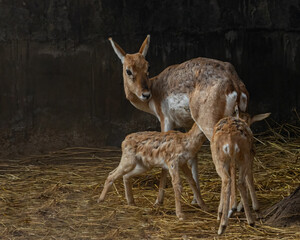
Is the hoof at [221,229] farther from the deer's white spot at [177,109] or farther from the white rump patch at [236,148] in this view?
the deer's white spot at [177,109]

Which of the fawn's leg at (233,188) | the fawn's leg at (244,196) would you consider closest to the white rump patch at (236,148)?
the fawn's leg at (233,188)

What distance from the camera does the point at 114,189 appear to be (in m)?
7.16

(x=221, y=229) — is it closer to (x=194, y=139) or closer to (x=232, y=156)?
(x=232, y=156)

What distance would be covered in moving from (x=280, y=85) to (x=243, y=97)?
→ 14.0 feet

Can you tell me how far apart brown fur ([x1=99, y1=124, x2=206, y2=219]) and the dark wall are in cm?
326

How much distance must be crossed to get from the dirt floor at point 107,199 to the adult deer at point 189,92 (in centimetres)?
60

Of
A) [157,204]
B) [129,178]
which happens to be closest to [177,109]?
[129,178]

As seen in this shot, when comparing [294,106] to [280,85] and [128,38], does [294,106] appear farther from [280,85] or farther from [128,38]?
[128,38]

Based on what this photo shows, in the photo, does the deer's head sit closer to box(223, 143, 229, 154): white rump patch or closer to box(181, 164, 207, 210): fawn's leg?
box(181, 164, 207, 210): fawn's leg

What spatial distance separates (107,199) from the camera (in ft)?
22.0

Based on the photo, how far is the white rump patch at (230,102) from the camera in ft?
19.8

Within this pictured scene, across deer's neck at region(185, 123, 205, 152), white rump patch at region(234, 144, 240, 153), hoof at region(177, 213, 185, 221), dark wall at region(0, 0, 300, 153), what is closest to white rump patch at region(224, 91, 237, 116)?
deer's neck at region(185, 123, 205, 152)

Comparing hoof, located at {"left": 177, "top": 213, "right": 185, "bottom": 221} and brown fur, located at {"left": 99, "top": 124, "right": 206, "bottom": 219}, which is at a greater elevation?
brown fur, located at {"left": 99, "top": 124, "right": 206, "bottom": 219}

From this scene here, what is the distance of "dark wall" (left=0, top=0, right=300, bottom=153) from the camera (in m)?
9.40
